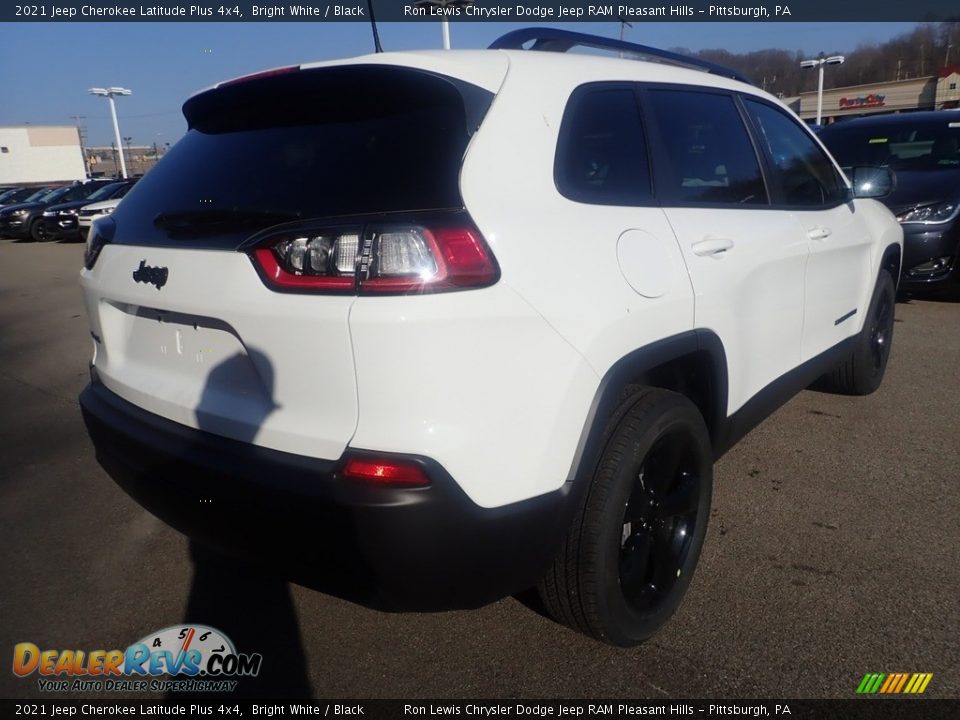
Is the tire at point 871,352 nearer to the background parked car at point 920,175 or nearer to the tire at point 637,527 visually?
the tire at point 637,527

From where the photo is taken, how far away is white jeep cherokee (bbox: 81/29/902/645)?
5.47 ft

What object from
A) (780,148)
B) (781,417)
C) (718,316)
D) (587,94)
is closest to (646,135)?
(587,94)

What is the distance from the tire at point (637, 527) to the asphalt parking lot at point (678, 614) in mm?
155

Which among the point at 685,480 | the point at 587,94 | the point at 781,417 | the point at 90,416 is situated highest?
the point at 587,94

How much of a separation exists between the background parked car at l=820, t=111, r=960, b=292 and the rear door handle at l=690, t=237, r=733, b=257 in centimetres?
490

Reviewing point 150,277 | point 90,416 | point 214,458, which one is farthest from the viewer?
point 90,416

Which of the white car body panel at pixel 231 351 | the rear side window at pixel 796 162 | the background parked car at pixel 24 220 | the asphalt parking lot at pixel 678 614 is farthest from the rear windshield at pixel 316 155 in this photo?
the background parked car at pixel 24 220

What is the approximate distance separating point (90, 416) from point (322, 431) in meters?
1.14

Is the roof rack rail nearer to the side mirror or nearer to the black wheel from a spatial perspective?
the side mirror

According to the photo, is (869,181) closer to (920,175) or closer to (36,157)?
(920,175)

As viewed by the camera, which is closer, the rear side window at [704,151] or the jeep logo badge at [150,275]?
the jeep logo badge at [150,275]

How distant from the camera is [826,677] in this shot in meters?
2.12

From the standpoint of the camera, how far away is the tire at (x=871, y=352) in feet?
13.6

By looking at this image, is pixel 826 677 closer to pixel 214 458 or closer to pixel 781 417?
pixel 214 458
